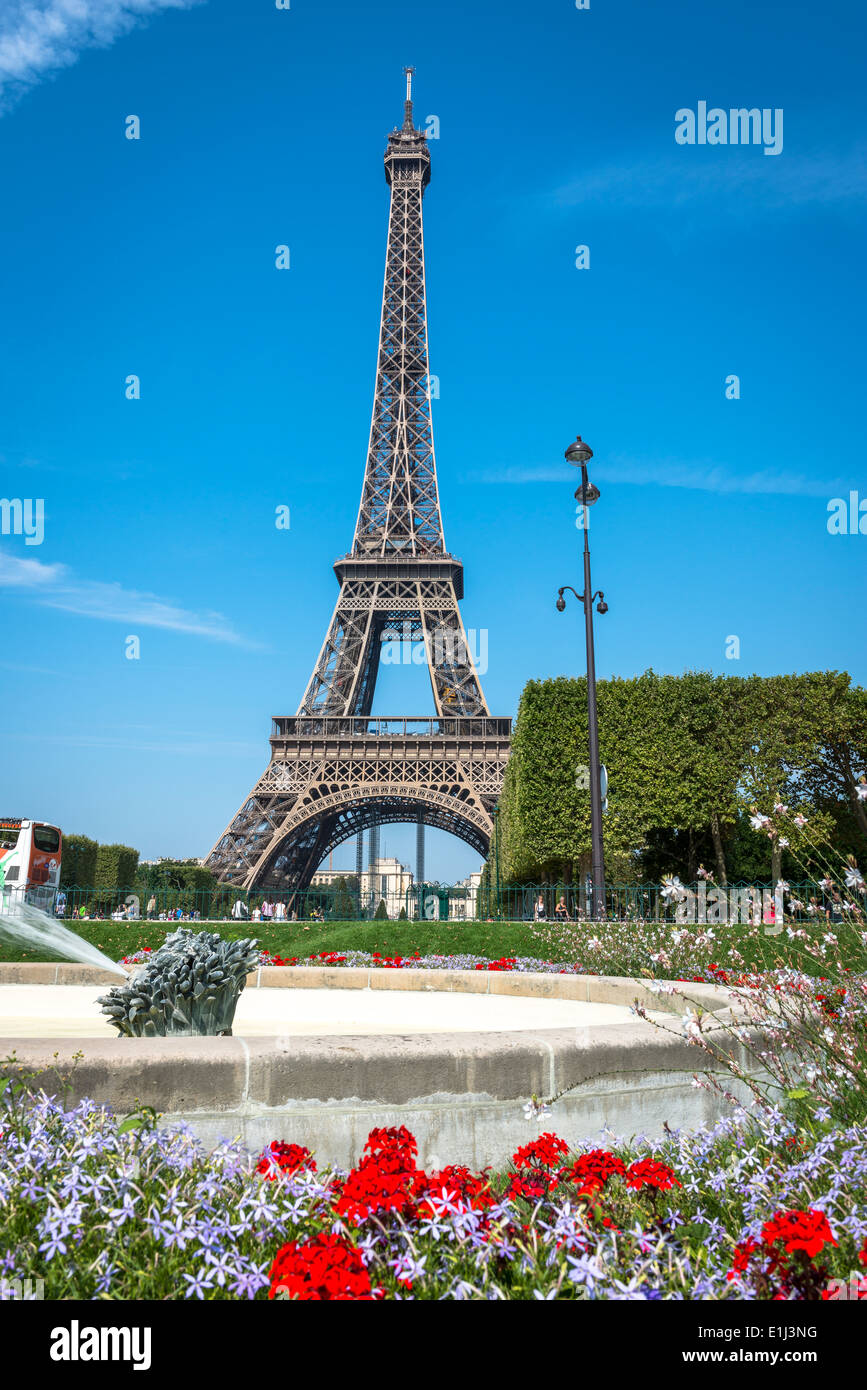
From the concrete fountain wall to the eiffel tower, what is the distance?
37854 mm

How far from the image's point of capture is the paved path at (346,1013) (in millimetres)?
6704

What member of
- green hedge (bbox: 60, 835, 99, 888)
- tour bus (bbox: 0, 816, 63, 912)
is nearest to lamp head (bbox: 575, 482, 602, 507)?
tour bus (bbox: 0, 816, 63, 912)

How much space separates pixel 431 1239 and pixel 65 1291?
3.27ft

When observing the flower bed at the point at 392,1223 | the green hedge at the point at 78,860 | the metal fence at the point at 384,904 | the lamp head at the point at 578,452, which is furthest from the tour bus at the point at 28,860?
the flower bed at the point at 392,1223

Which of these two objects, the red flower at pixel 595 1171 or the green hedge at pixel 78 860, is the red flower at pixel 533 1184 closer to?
the red flower at pixel 595 1171

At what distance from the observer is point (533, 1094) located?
3.98 m

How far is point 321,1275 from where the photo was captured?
1865 mm

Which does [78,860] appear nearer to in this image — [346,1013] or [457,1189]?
[346,1013]

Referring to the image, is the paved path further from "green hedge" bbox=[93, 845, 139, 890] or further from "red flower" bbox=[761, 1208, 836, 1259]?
"green hedge" bbox=[93, 845, 139, 890]

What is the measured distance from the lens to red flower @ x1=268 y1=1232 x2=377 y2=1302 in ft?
6.03

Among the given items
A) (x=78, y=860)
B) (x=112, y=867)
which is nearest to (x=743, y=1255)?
(x=78, y=860)

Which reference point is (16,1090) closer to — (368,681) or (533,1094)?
(533,1094)
